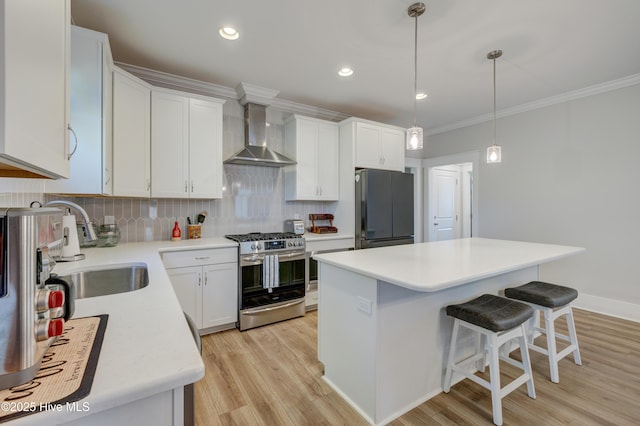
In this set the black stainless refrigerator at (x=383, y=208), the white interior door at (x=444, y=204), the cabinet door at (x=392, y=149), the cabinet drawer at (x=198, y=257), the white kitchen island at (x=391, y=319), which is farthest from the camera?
the white interior door at (x=444, y=204)

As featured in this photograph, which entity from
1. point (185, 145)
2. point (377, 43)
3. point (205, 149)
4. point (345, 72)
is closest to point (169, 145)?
point (185, 145)

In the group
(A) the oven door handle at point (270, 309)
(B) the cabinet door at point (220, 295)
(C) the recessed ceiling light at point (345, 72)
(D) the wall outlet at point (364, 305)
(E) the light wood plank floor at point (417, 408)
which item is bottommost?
(E) the light wood plank floor at point (417, 408)

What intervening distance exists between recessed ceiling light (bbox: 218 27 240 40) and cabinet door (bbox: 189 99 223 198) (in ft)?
2.81

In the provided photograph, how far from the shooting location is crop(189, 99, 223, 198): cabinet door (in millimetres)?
2986

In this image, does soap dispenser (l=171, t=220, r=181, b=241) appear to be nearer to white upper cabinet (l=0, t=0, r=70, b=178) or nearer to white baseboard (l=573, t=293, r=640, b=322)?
white upper cabinet (l=0, t=0, r=70, b=178)

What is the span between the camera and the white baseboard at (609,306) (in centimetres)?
314

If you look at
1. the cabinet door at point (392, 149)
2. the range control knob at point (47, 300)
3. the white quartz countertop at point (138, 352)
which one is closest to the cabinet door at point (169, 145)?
the white quartz countertop at point (138, 352)

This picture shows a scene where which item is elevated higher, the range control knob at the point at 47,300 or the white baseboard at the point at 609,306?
the range control knob at the point at 47,300

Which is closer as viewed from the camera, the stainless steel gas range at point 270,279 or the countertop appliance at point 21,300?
the countertop appliance at point 21,300

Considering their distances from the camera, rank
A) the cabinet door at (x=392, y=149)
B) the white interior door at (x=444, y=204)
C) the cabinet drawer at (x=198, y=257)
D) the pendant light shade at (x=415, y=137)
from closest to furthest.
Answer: the pendant light shade at (x=415, y=137)
the cabinet drawer at (x=198, y=257)
the cabinet door at (x=392, y=149)
the white interior door at (x=444, y=204)

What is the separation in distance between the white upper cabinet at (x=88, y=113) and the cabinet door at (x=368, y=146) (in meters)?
2.69

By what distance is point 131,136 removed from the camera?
2523 mm

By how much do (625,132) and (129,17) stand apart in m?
4.94

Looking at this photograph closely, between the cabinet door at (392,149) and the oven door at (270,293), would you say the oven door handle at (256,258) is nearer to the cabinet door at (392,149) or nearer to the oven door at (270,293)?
the oven door at (270,293)
